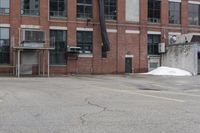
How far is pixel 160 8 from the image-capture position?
56.5 metres

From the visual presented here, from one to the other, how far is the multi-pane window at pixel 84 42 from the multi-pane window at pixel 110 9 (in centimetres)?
350

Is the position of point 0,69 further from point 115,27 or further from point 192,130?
point 192,130

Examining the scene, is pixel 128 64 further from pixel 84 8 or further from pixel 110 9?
pixel 84 8

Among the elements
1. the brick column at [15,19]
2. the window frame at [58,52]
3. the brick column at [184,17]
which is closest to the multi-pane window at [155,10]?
the brick column at [184,17]

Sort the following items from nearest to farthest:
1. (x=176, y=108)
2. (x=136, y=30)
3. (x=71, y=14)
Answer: (x=176, y=108), (x=71, y=14), (x=136, y=30)

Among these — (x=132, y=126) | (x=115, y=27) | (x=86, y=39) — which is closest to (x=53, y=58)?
(x=86, y=39)

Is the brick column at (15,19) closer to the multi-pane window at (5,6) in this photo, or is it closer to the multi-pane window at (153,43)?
the multi-pane window at (5,6)

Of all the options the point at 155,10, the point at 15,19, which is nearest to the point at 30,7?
the point at 15,19

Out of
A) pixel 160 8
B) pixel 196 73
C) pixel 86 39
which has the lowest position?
pixel 196 73

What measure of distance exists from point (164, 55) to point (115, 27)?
7494 millimetres

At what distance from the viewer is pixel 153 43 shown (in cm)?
5628

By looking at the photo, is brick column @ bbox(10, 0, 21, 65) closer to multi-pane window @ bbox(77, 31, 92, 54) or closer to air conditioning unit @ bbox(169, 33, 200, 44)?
multi-pane window @ bbox(77, 31, 92, 54)

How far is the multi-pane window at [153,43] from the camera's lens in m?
56.0

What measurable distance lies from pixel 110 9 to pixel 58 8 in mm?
6558
